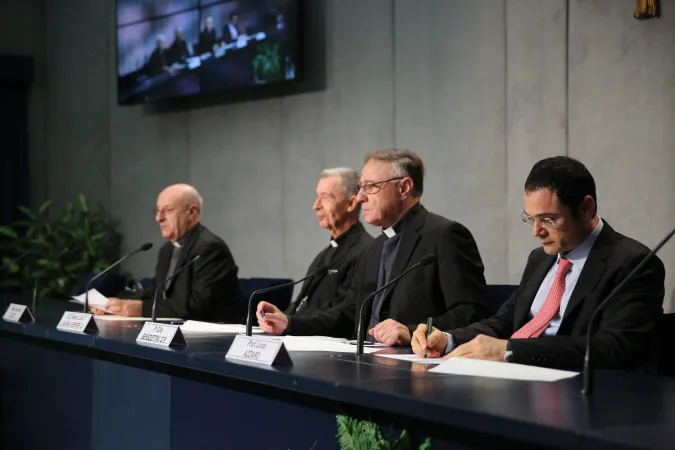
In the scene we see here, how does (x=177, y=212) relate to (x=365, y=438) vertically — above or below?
above

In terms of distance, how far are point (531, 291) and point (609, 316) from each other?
1.30ft

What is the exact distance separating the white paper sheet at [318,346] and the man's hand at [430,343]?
19 centimetres

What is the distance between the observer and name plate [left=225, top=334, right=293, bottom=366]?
9.11 ft

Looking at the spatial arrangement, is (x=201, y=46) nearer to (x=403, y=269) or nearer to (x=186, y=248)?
(x=186, y=248)

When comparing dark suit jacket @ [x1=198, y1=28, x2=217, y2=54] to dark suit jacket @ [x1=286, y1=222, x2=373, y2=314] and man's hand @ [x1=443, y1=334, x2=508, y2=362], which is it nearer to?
dark suit jacket @ [x1=286, y1=222, x2=373, y2=314]

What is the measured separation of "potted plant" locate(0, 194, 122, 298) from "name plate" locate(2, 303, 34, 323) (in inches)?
143

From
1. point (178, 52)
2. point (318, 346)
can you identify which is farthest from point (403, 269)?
point (178, 52)

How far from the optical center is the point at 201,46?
23.6 ft

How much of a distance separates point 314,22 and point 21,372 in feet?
9.56

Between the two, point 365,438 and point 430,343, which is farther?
point 430,343

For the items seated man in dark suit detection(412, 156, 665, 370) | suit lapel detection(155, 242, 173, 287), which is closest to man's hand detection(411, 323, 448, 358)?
seated man in dark suit detection(412, 156, 665, 370)

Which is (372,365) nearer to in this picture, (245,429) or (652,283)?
(245,429)

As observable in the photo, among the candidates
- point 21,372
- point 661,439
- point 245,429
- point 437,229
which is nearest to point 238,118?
point 21,372

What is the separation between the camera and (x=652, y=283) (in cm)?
288
